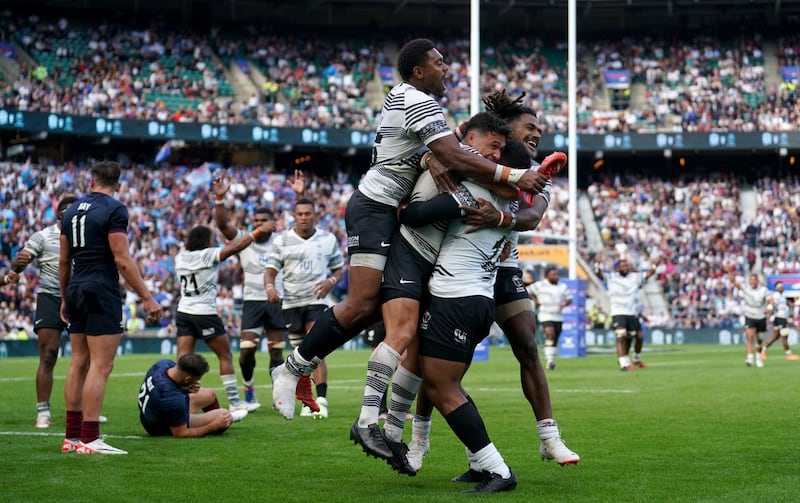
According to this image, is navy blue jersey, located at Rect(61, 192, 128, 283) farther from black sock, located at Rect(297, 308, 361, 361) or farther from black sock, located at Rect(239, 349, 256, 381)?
black sock, located at Rect(239, 349, 256, 381)

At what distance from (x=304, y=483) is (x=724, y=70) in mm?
47070

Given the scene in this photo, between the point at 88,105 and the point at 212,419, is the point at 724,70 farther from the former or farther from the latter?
the point at 212,419

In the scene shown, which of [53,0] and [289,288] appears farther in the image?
[53,0]

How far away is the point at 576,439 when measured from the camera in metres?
10.4

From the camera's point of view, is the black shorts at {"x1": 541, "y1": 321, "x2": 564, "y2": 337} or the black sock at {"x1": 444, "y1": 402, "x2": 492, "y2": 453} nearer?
the black sock at {"x1": 444, "y1": 402, "x2": 492, "y2": 453}

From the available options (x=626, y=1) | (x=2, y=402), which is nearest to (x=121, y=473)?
(x=2, y=402)

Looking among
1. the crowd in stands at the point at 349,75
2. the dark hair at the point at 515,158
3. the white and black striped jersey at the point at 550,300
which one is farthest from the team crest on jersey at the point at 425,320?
the crowd in stands at the point at 349,75

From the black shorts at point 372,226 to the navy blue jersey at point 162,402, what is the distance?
11.2 ft

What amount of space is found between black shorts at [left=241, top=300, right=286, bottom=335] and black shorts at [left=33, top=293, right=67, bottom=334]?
277 cm

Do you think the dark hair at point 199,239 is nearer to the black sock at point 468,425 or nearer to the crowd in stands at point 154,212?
the black sock at point 468,425

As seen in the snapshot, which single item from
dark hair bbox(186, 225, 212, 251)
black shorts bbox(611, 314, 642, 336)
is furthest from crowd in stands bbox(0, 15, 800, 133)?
dark hair bbox(186, 225, 212, 251)

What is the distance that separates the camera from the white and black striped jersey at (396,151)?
780 cm

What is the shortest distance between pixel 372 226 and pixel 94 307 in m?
2.97

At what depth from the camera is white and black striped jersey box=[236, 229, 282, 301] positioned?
14.9 metres
